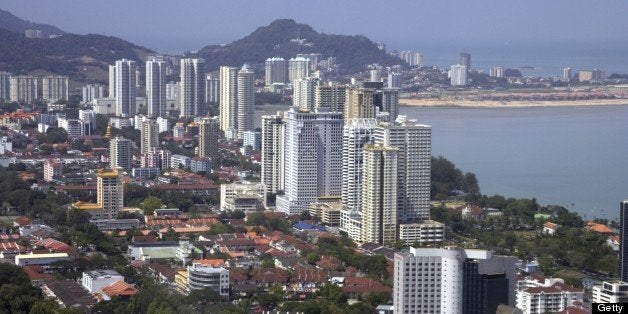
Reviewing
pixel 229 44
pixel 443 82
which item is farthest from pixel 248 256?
pixel 229 44

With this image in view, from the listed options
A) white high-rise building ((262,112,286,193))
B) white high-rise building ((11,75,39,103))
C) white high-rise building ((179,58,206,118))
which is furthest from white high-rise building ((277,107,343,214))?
white high-rise building ((11,75,39,103))

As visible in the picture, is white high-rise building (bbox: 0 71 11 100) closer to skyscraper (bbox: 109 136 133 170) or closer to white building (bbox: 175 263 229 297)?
skyscraper (bbox: 109 136 133 170)

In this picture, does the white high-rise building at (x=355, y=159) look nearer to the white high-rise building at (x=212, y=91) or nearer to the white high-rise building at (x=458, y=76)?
the white high-rise building at (x=212, y=91)

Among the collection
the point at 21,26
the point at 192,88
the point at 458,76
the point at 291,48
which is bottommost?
the point at 192,88

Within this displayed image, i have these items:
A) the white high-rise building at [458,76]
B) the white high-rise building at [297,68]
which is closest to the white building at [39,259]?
the white high-rise building at [297,68]

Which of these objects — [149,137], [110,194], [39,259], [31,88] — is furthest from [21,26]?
[39,259]

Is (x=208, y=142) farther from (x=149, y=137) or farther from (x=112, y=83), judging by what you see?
(x=112, y=83)

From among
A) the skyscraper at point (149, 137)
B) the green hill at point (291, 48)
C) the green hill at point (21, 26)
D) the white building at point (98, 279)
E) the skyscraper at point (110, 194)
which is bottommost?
the white building at point (98, 279)
